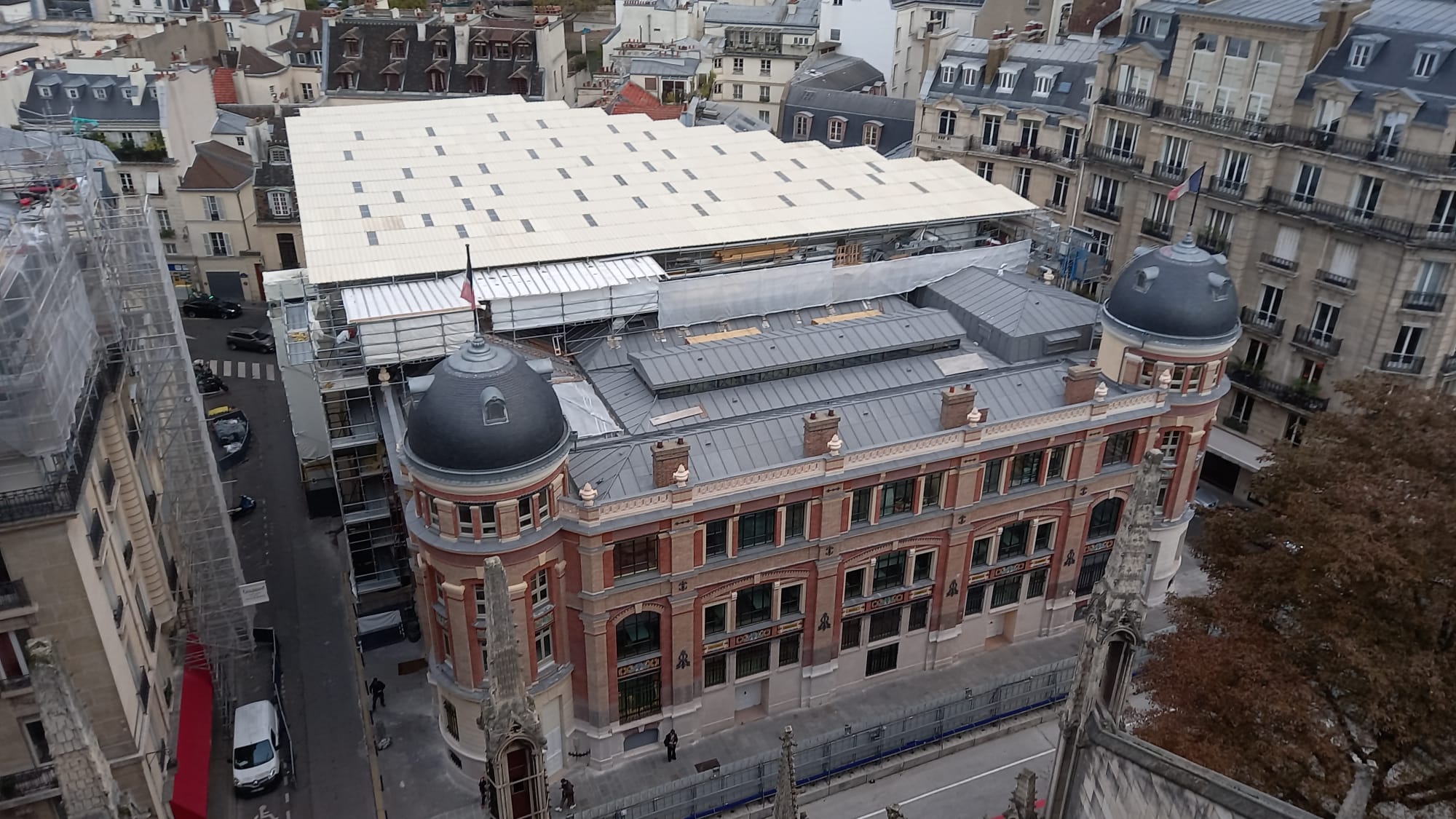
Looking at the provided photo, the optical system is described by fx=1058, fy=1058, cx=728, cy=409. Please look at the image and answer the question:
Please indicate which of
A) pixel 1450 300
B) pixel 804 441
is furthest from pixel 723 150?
pixel 1450 300

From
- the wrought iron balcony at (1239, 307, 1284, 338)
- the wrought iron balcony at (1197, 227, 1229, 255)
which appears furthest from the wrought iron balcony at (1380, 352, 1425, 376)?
the wrought iron balcony at (1197, 227, 1229, 255)

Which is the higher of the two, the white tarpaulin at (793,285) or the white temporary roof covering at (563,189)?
the white temporary roof covering at (563,189)

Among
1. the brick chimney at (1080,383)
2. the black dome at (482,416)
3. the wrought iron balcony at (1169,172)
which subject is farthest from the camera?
the wrought iron balcony at (1169,172)

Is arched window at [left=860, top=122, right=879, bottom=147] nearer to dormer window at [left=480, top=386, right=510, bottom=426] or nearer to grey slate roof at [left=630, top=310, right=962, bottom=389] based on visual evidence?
grey slate roof at [left=630, top=310, right=962, bottom=389]

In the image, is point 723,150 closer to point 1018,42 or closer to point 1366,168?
point 1018,42

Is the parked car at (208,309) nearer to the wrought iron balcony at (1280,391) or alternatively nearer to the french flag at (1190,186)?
the french flag at (1190,186)

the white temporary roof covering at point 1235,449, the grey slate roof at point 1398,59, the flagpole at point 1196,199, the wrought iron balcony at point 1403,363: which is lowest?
the white temporary roof covering at point 1235,449

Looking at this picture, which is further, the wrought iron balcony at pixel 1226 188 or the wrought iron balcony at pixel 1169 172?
the wrought iron balcony at pixel 1169 172

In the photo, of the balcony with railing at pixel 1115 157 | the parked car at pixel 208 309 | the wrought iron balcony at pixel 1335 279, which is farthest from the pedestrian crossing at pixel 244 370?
the wrought iron balcony at pixel 1335 279
